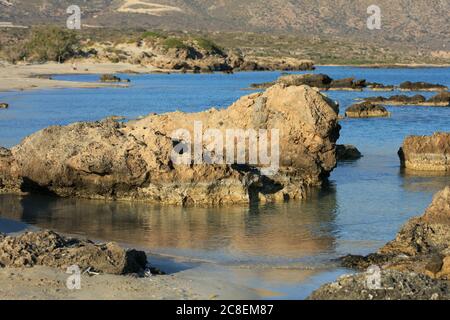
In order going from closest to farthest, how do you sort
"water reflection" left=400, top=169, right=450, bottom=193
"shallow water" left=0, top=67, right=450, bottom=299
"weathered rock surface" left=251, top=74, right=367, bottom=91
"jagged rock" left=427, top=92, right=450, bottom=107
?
"shallow water" left=0, top=67, right=450, bottom=299 < "water reflection" left=400, top=169, right=450, bottom=193 < "jagged rock" left=427, top=92, right=450, bottom=107 < "weathered rock surface" left=251, top=74, right=367, bottom=91

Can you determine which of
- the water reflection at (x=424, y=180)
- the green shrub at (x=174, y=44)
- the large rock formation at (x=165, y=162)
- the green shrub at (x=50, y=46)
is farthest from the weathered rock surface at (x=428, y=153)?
the green shrub at (x=174, y=44)

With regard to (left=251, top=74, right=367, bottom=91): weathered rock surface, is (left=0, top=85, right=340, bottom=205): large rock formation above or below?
above

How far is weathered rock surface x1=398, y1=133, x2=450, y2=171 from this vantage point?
26359mm

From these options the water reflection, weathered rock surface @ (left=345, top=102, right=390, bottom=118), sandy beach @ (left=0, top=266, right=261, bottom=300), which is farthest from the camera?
weathered rock surface @ (left=345, top=102, right=390, bottom=118)

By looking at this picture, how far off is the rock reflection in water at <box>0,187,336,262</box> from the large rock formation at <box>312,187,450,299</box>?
5.00ft

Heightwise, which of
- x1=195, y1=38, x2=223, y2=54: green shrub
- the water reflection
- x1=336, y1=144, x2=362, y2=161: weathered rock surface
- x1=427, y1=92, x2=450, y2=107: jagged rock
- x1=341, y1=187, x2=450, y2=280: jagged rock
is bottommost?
x1=427, y1=92, x2=450, y2=107: jagged rock

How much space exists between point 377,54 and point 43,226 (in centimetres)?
15015

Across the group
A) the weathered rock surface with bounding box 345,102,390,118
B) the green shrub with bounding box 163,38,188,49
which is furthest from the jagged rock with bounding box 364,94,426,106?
the green shrub with bounding box 163,38,188,49

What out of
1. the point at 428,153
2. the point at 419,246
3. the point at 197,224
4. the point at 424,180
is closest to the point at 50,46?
the point at 428,153

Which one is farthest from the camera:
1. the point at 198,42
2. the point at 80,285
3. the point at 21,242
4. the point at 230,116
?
the point at 198,42

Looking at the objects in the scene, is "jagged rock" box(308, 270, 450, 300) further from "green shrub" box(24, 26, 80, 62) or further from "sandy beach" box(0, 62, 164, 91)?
"green shrub" box(24, 26, 80, 62)
